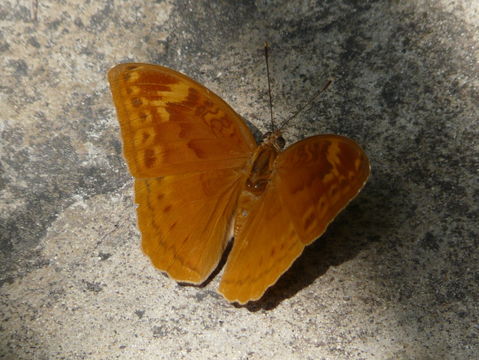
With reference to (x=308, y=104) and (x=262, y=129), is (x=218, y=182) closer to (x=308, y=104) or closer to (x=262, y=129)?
(x=262, y=129)

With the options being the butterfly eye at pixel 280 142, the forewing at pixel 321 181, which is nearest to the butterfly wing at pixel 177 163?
the butterfly eye at pixel 280 142

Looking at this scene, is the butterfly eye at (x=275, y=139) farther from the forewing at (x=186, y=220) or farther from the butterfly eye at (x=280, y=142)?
the forewing at (x=186, y=220)

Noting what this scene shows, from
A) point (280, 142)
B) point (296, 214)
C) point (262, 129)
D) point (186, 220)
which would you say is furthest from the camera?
point (262, 129)

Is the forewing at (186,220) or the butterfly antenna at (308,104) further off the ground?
the butterfly antenna at (308,104)

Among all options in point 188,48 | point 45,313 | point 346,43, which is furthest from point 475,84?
point 45,313

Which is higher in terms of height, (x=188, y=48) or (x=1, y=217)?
(x=188, y=48)

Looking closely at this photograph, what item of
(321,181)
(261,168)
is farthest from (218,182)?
(321,181)

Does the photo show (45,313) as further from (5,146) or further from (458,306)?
(458,306)

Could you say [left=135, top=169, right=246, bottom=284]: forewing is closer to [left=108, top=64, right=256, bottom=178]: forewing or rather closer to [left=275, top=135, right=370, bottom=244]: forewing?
[left=108, top=64, right=256, bottom=178]: forewing
